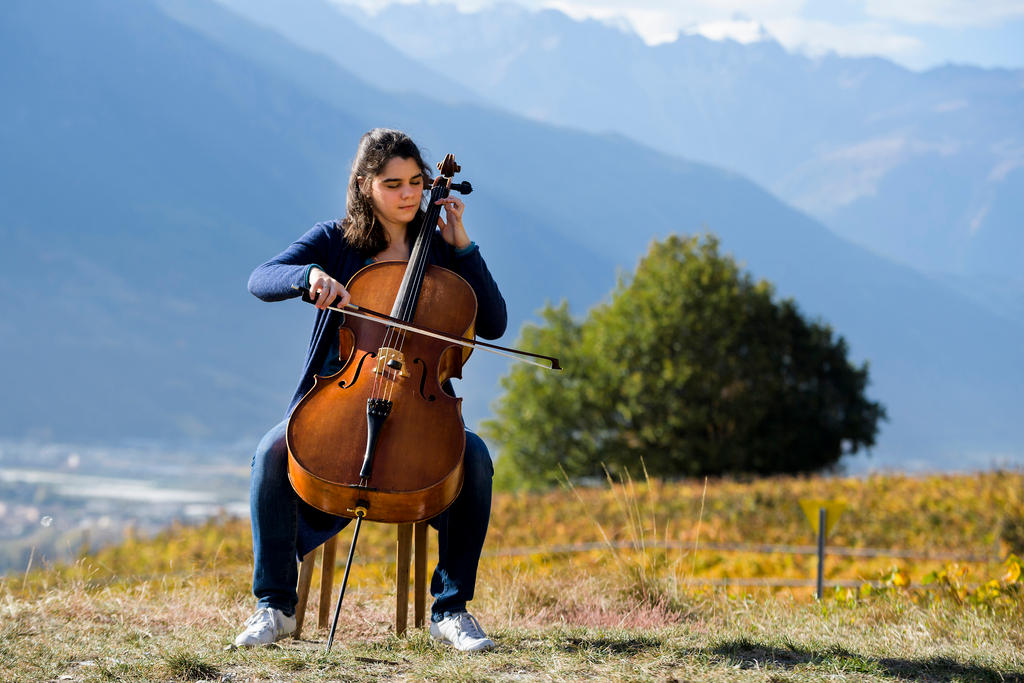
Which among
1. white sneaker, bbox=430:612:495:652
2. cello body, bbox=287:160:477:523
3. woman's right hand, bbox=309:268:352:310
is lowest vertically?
white sneaker, bbox=430:612:495:652

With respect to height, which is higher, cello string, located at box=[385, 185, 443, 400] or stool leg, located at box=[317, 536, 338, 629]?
cello string, located at box=[385, 185, 443, 400]

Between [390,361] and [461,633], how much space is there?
0.85 meters

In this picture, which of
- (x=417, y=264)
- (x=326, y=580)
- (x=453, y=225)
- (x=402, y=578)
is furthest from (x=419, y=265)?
(x=326, y=580)

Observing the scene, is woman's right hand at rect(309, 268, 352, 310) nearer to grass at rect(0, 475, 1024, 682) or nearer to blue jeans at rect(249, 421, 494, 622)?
blue jeans at rect(249, 421, 494, 622)

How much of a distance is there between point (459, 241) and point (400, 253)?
22 cm

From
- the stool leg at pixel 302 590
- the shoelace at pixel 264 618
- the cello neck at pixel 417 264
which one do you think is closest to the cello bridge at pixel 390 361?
the cello neck at pixel 417 264

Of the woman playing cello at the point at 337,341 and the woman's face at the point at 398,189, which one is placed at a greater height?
the woman's face at the point at 398,189

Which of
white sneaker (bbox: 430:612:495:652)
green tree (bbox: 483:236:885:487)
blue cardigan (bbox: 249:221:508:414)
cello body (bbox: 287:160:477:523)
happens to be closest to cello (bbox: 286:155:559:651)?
cello body (bbox: 287:160:477:523)

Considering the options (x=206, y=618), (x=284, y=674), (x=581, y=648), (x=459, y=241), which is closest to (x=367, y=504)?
(x=284, y=674)

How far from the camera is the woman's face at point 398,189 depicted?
3594 millimetres

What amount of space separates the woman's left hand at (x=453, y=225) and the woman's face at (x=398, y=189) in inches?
4.0

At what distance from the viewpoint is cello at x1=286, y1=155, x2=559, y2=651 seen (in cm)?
302

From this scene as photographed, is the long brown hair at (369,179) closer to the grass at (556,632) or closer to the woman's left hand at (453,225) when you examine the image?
the woman's left hand at (453,225)

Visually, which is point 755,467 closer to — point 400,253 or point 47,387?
point 400,253
